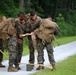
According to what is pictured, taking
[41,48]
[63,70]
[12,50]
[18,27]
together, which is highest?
[18,27]

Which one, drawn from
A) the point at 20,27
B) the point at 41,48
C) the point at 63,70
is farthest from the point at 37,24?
the point at 63,70

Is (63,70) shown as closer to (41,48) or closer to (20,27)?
A: (41,48)

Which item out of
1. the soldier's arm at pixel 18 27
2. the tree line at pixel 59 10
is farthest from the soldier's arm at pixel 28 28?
the tree line at pixel 59 10

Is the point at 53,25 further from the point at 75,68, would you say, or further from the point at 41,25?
the point at 75,68

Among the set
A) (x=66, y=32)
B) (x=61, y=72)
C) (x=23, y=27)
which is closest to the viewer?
(x=61, y=72)

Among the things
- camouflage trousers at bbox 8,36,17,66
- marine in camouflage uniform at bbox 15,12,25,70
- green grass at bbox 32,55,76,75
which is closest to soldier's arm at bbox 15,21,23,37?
marine in camouflage uniform at bbox 15,12,25,70

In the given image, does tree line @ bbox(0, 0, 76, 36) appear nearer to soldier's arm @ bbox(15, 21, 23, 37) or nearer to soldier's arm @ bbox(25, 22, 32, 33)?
soldier's arm @ bbox(25, 22, 32, 33)

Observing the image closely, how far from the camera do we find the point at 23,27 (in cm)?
1332

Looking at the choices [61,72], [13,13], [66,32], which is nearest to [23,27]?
[61,72]

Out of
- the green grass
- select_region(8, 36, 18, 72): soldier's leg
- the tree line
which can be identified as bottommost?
the tree line

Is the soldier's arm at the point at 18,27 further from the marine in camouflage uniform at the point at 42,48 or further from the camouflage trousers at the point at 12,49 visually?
the marine in camouflage uniform at the point at 42,48

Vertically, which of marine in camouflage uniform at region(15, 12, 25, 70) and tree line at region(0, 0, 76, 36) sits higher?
marine in camouflage uniform at region(15, 12, 25, 70)

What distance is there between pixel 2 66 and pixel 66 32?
101 ft

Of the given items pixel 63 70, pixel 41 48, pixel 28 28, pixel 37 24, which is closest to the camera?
pixel 63 70
